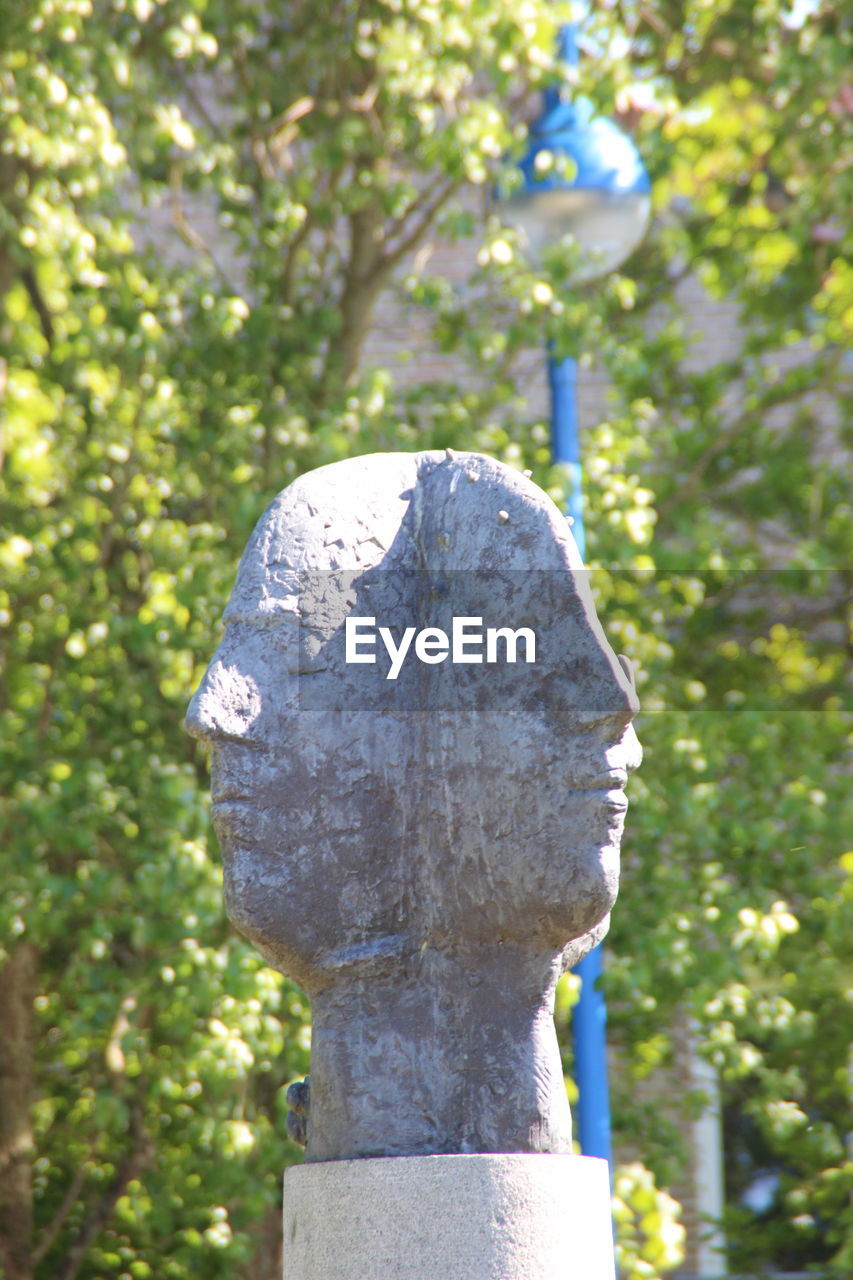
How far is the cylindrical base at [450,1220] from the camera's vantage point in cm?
291

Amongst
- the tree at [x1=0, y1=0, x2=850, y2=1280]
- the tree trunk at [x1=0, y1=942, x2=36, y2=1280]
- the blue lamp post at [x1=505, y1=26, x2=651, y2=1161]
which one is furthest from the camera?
the tree trunk at [x1=0, y1=942, x2=36, y2=1280]

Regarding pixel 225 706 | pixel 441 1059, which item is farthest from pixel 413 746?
pixel 441 1059

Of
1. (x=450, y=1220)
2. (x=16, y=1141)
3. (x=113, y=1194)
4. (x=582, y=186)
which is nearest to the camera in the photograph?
(x=450, y=1220)

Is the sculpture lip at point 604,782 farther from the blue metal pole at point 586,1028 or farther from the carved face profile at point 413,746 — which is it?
the blue metal pole at point 586,1028

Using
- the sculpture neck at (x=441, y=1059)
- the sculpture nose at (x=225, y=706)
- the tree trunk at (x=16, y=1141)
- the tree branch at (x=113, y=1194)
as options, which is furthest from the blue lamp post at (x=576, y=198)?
the sculpture nose at (x=225, y=706)

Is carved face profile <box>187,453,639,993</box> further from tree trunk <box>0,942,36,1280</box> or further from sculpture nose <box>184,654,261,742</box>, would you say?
tree trunk <box>0,942,36,1280</box>

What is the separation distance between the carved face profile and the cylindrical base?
0.42 meters

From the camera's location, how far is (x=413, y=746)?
3.26m

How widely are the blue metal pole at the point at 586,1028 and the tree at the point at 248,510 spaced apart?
0.15 metres

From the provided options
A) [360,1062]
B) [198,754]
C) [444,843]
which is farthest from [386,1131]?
[198,754]

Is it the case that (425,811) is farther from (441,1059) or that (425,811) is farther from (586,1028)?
(586,1028)

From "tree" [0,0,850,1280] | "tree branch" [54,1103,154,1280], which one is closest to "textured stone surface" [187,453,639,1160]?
"tree" [0,0,850,1280]

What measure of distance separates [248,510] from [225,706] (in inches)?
104

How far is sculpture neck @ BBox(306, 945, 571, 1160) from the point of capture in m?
3.15
